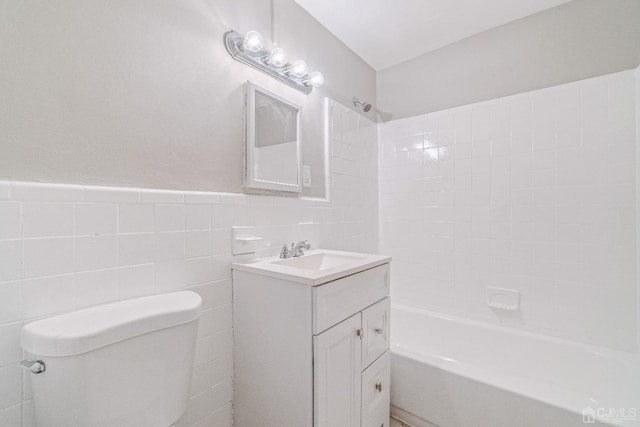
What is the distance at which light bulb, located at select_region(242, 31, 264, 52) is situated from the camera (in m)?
1.22

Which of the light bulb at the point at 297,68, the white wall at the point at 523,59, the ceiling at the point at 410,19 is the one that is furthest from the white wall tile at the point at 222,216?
the white wall at the point at 523,59

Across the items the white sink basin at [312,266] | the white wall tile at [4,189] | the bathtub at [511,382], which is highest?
the white wall tile at [4,189]

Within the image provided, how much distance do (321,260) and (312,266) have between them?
8cm

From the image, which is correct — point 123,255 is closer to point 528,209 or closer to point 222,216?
point 222,216

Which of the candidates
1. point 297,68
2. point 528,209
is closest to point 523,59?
point 528,209

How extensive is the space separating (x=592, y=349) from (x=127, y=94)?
99.1 inches

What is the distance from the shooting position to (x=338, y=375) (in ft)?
3.44

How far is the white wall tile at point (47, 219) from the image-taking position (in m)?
0.73

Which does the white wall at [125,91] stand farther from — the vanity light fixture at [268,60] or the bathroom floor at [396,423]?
the bathroom floor at [396,423]

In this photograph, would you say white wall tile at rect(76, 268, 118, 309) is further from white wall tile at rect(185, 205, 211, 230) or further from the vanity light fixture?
the vanity light fixture

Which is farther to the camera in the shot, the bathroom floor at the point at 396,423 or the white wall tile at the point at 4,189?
the bathroom floor at the point at 396,423

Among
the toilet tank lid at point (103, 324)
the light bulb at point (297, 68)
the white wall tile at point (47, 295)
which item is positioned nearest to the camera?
the toilet tank lid at point (103, 324)

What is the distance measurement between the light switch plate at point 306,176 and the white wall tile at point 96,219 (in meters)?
0.94

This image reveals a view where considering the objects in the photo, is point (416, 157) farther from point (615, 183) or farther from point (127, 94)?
point (127, 94)
